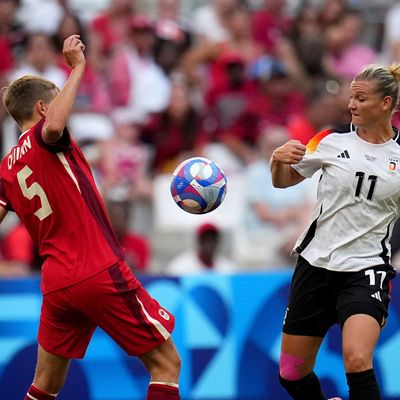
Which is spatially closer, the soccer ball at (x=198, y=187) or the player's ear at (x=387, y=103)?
the player's ear at (x=387, y=103)

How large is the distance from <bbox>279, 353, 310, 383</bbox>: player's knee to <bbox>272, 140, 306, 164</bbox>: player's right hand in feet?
3.98

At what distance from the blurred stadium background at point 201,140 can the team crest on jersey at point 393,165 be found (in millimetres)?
3173

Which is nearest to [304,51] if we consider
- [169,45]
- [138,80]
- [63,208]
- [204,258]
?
[169,45]

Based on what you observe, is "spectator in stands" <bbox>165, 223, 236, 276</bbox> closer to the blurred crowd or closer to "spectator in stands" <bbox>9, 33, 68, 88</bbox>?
the blurred crowd

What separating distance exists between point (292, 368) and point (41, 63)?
6.30 m

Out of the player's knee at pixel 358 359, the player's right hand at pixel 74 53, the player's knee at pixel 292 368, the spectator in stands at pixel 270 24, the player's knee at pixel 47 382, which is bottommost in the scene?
the player's knee at pixel 47 382

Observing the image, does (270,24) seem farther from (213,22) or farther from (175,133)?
(175,133)

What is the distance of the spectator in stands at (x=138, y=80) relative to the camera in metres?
12.2

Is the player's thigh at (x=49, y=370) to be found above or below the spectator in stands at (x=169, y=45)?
below

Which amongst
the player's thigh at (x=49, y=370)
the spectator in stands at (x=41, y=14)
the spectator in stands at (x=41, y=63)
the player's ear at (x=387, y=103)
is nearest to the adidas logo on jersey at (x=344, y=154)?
the player's ear at (x=387, y=103)

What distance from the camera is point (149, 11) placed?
13.9 metres

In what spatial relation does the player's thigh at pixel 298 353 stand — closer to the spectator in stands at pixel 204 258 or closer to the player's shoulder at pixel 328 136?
the player's shoulder at pixel 328 136

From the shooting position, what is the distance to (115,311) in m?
6.02

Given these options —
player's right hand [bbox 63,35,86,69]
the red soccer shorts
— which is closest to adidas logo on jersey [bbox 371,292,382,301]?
the red soccer shorts
